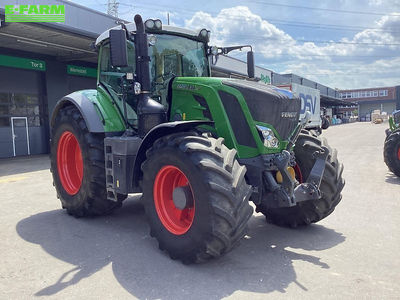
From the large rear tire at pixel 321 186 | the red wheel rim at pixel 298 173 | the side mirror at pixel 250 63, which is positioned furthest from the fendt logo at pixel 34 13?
the red wheel rim at pixel 298 173

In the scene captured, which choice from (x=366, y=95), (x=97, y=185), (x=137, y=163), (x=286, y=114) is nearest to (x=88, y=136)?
(x=97, y=185)

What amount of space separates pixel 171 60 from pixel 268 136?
1.89 meters

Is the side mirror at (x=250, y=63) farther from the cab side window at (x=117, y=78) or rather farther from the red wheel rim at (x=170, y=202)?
the red wheel rim at (x=170, y=202)

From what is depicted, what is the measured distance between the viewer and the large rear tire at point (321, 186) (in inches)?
177

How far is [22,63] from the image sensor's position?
52.8 ft

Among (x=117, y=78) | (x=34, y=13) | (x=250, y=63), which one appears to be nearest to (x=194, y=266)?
(x=117, y=78)

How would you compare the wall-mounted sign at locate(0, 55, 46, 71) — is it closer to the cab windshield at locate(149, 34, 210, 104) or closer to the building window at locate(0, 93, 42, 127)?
the building window at locate(0, 93, 42, 127)

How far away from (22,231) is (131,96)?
92.3 inches

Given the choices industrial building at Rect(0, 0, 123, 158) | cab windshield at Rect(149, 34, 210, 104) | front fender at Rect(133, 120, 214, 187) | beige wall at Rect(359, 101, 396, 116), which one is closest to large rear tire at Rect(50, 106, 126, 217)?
front fender at Rect(133, 120, 214, 187)

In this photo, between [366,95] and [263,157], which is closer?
[263,157]

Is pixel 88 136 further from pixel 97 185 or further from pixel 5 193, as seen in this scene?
pixel 5 193

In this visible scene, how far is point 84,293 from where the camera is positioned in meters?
3.20

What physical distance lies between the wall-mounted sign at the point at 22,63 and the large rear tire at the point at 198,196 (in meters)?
14.1

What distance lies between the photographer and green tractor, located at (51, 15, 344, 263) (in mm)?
3488
